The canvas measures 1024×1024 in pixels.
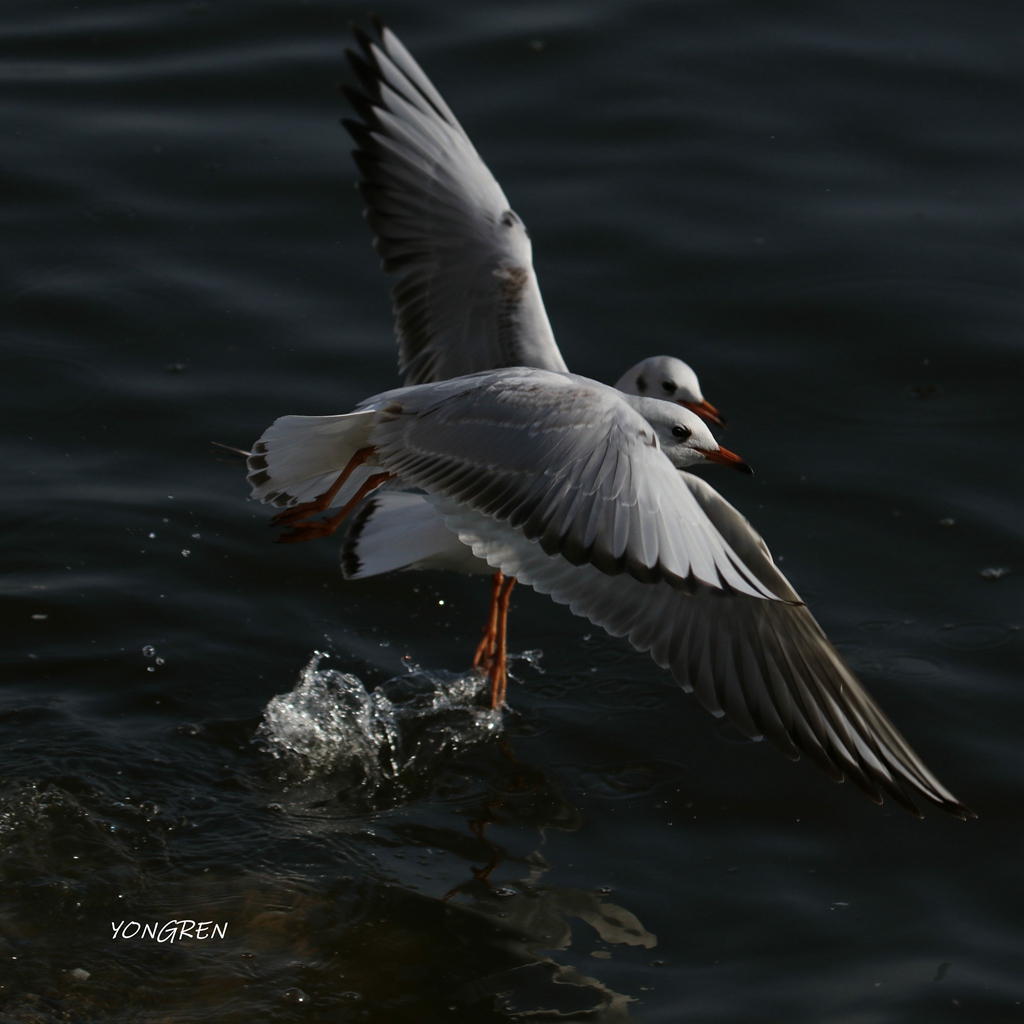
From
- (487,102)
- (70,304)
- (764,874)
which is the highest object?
(487,102)

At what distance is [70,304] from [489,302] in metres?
2.85

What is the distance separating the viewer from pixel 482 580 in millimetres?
7281

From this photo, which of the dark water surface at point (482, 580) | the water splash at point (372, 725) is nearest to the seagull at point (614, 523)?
the dark water surface at point (482, 580)

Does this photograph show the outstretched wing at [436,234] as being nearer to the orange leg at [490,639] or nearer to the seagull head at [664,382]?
the seagull head at [664,382]

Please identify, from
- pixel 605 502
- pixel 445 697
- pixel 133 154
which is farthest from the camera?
pixel 133 154

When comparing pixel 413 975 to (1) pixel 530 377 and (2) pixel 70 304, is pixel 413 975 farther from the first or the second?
(2) pixel 70 304

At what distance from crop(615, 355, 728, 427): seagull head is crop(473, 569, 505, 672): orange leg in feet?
3.65

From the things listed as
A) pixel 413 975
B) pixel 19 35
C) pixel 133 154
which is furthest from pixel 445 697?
pixel 19 35

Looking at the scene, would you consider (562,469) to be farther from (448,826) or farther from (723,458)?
(448,826)

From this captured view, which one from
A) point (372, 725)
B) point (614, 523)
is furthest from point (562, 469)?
point (372, 725)

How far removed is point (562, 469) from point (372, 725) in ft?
5.64

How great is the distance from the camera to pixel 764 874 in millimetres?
5578

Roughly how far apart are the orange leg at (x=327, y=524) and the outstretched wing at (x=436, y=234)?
103cm

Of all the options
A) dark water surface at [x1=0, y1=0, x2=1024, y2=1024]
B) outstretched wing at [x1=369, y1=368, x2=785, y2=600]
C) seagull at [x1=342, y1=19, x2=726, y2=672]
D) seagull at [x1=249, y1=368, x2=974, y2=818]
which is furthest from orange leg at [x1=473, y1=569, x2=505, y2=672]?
outstretched wing at [x1=369, y1=368, x2=785, y2=600]
